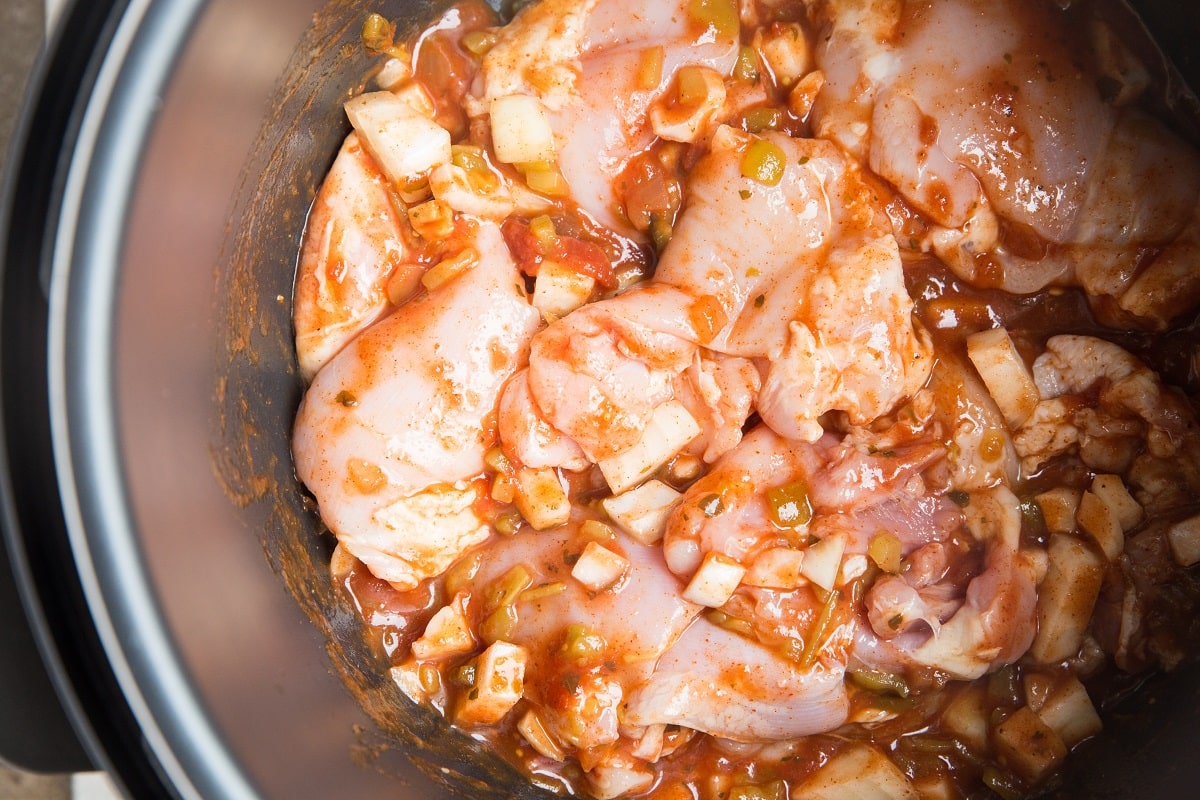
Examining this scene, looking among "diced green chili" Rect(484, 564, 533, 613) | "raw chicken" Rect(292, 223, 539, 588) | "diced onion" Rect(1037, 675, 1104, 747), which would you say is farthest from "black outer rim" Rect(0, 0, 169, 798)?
"diced onion" Rect(1037, 675, 1104, 747)

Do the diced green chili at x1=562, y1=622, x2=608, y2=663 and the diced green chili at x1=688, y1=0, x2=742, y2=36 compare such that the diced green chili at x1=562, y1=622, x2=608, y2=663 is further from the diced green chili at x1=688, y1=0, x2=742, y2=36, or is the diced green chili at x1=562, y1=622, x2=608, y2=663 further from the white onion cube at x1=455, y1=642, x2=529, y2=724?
the diced green chili at x1=688, y1=0, x2=742, y2=36

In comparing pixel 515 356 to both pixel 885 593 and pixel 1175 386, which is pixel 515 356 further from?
pixel 1175 386

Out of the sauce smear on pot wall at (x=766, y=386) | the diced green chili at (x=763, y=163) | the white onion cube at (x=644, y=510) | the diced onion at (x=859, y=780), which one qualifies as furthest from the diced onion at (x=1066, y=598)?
the diced green chili at (x=763, y=163)

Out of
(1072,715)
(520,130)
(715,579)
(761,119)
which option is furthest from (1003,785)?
(520,130)

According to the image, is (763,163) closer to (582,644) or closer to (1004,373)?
(1004,373)

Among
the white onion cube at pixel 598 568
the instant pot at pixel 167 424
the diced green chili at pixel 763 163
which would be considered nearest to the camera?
the instant pot at pixel 167 424

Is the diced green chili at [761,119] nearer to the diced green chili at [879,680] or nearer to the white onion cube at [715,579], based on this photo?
the white onion cube at [715,579]
